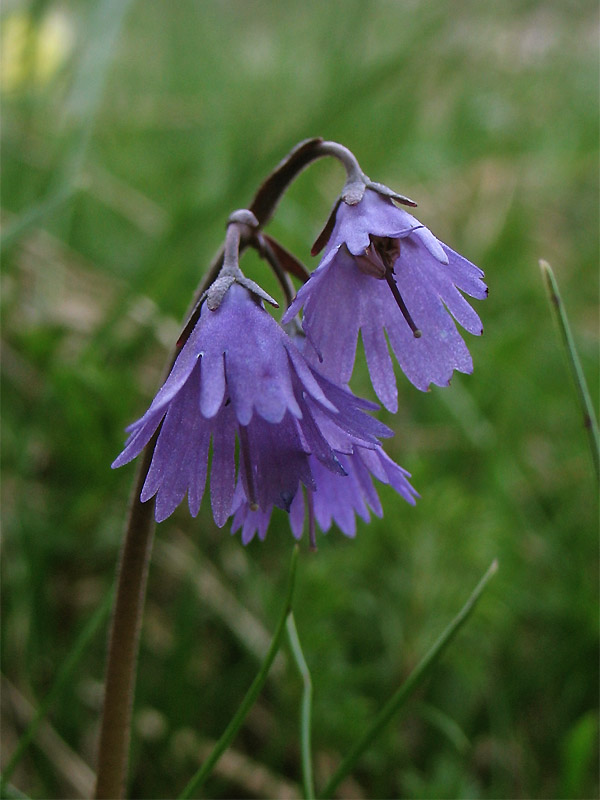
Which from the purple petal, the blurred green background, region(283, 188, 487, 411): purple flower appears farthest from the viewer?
the blurred green background

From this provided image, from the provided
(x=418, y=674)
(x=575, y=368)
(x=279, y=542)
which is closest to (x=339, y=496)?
(x=418, y=674)

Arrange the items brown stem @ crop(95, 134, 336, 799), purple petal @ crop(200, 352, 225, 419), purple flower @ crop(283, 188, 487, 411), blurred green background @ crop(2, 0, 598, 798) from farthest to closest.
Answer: blurred green background @ crop(2, 0, 598, 798)
brown stem @ crop(95, 134, 336, 799)
purple flower @ crop(283, 188, 487, 411)
purple petal @ crop(200, 352, 225, 419)

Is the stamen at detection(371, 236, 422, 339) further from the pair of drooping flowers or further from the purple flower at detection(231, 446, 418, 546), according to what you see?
the purple flower at detection(231, 446, 418, 546)

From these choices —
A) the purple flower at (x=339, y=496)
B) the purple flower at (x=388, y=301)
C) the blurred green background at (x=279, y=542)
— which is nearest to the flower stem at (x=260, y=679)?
the purple flower at (x=339, y=496)

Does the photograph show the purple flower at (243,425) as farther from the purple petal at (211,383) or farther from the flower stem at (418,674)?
the flower stem at (418,674)

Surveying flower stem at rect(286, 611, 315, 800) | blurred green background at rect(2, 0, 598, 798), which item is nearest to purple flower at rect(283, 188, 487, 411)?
flower stem at rect(286, 611, 315, 800)

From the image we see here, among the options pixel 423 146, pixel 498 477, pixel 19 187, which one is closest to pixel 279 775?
pixel 498 477

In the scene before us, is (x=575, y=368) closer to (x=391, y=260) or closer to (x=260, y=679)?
(x=391, y=260)

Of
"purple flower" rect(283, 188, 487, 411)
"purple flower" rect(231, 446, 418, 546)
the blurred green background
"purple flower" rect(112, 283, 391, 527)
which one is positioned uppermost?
"purple flower" rect(283, 188, 487, 411)
